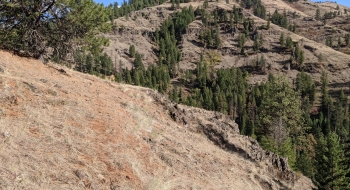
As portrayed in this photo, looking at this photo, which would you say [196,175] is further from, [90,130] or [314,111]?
[314,111]

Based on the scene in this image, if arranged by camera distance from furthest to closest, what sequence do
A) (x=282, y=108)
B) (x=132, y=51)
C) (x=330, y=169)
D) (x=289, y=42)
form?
(x=289, y=42)
(x=132, y=51)
(x=282, y=108)
(x=330, y=169)

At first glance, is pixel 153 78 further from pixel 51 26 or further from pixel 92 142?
pixel 92 142

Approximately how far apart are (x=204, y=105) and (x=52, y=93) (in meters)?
104

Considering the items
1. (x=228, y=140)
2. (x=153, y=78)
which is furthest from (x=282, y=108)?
(x=153, y=78)

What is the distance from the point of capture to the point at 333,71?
161625mm

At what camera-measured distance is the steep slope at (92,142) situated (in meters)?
9.36

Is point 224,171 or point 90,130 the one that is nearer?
point 90,130

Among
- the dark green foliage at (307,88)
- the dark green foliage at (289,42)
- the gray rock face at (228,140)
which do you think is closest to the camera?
the gray rock face at (228,140)

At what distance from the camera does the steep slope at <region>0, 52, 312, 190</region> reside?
9.36 m

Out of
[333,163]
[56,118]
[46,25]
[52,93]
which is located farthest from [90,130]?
[333,163]

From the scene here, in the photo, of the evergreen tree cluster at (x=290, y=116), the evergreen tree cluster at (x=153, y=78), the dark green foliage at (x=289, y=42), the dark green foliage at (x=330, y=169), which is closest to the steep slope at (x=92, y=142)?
the dark green foliage at (x=330, y=169)

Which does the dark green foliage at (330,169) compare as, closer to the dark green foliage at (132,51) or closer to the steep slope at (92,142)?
the steep slope at (92,142)

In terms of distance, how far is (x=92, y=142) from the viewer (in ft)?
39.0

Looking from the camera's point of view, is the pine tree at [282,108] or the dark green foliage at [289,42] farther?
the dark green foliage at [289,42]
